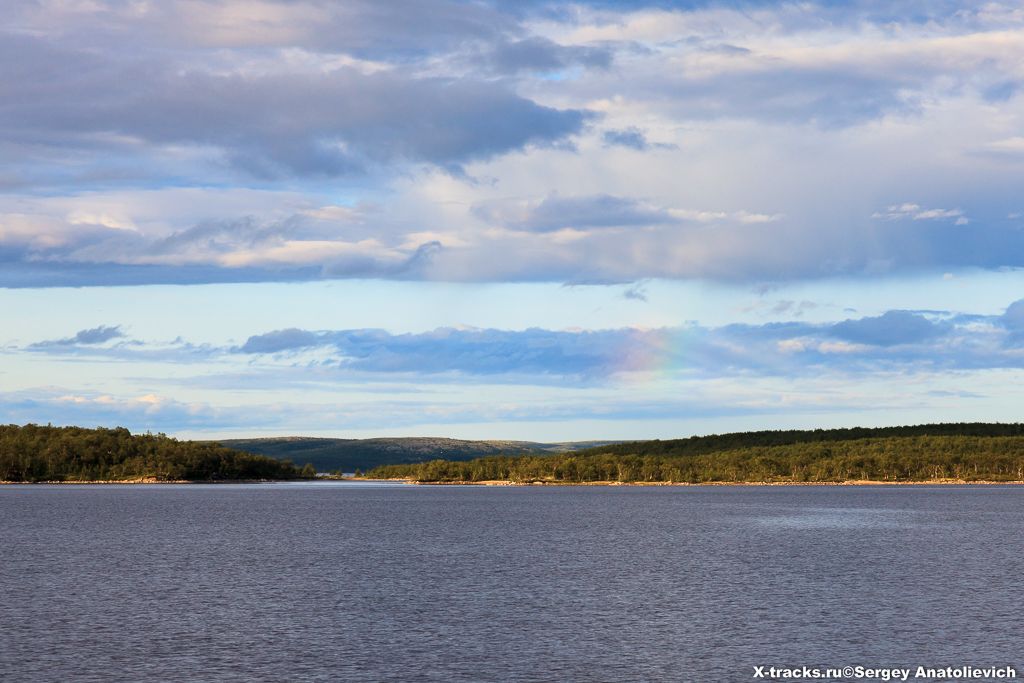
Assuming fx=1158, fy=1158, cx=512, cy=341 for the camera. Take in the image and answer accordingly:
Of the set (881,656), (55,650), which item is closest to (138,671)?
(55,650)

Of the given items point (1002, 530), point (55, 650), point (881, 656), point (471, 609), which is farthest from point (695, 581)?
point (1002, 530)

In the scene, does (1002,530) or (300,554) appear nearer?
(300,554)

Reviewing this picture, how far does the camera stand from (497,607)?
72.9 metres

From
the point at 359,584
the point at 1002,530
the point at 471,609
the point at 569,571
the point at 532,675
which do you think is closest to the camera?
the point at 532,675

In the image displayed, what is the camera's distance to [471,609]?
7188 cm

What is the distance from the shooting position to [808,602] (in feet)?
245

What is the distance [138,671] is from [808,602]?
4309 centimetres

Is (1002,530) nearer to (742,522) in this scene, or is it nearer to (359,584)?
(742,522)

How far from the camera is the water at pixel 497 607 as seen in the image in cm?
5278

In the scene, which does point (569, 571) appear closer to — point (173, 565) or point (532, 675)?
point (173, 565)

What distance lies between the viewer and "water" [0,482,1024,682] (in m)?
52.8

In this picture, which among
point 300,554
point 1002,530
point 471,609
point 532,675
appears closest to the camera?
point 532,675

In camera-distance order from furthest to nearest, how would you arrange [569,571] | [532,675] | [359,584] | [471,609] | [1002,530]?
[1002,530]
[569,571]
[359,584]
[471,609]
[532,675]

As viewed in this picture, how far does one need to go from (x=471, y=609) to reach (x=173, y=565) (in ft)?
137
